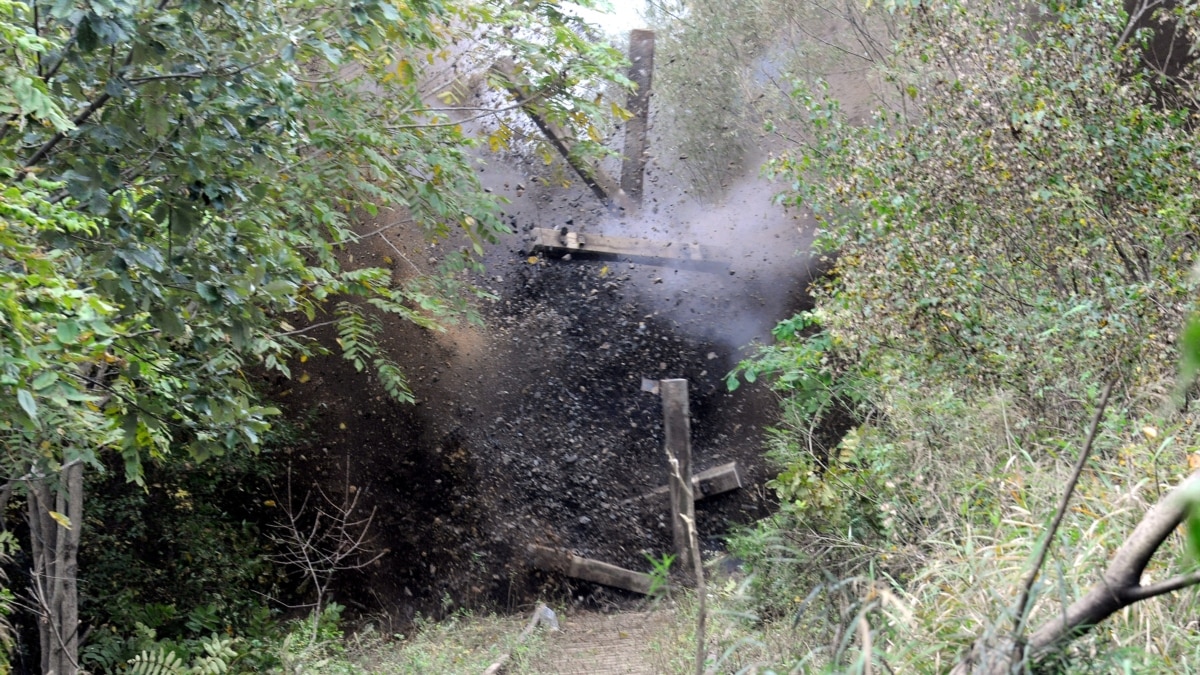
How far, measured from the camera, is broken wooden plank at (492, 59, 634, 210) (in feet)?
23.9

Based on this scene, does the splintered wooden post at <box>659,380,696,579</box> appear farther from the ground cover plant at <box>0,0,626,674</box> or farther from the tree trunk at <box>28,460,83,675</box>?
the tree trunk at <box>28,460,83,675</box>

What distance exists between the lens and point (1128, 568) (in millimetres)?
1817

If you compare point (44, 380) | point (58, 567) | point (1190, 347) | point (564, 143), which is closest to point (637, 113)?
point (564, 143)

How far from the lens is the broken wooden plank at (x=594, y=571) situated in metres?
9.40

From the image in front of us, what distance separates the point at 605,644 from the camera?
7898 millimetres

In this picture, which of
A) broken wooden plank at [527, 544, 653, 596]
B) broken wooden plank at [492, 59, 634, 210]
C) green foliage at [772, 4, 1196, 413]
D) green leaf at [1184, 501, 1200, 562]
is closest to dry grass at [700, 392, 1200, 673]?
green foliage at [772, 4, 1196, 413]

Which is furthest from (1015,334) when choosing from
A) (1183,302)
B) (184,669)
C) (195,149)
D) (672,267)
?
(672,267)

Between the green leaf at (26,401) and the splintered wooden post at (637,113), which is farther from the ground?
the splintered wooden post at (637,113)

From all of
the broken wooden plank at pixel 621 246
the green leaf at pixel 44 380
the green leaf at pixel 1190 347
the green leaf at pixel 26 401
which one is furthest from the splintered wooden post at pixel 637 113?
the green leaf at pixel 1190 347

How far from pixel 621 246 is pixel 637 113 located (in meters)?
1.66

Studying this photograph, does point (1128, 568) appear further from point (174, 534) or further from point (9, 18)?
point (174, 534)

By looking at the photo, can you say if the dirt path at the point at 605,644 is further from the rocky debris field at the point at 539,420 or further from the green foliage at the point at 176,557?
the green foliage at the point at 176,557

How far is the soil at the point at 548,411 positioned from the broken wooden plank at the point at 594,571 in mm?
154

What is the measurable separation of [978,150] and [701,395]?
5500 millimetres
